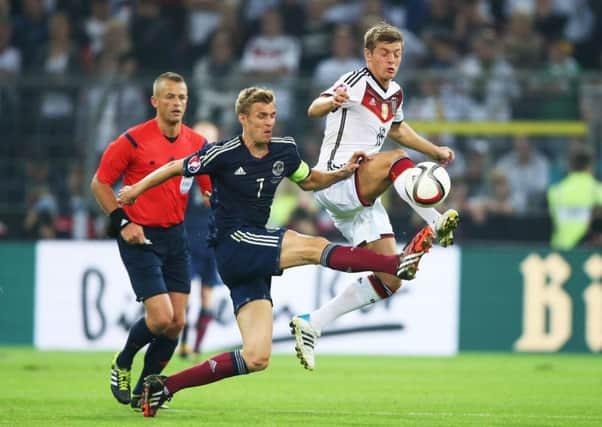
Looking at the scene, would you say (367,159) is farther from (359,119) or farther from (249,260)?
(249,260)

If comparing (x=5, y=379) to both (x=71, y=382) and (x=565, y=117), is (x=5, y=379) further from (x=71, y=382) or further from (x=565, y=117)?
(x=565, y=117)

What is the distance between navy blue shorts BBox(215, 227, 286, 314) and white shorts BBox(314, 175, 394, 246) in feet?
2.90

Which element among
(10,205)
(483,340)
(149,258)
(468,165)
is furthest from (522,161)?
(149,258)

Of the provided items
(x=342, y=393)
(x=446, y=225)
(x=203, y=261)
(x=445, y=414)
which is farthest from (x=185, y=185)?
(x=203, y=261)

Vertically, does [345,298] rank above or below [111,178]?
below

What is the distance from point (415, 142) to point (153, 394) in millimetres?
2653

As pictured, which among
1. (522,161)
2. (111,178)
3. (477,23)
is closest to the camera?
(111,178)

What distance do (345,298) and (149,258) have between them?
1455 mm

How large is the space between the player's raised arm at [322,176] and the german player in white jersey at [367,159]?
8.1 inches

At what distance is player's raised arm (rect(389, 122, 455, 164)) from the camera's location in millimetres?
9203

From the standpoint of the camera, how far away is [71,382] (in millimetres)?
11234

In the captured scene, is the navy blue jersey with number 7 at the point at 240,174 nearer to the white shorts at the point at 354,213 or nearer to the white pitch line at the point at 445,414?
the white shorts at the point at 354,213

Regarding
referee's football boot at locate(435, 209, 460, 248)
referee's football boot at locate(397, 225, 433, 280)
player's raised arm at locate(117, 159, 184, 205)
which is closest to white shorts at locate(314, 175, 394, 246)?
referee's football boot at locate(435, 209, 460, 248)

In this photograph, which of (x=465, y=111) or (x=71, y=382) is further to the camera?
(x=465, y=111)
